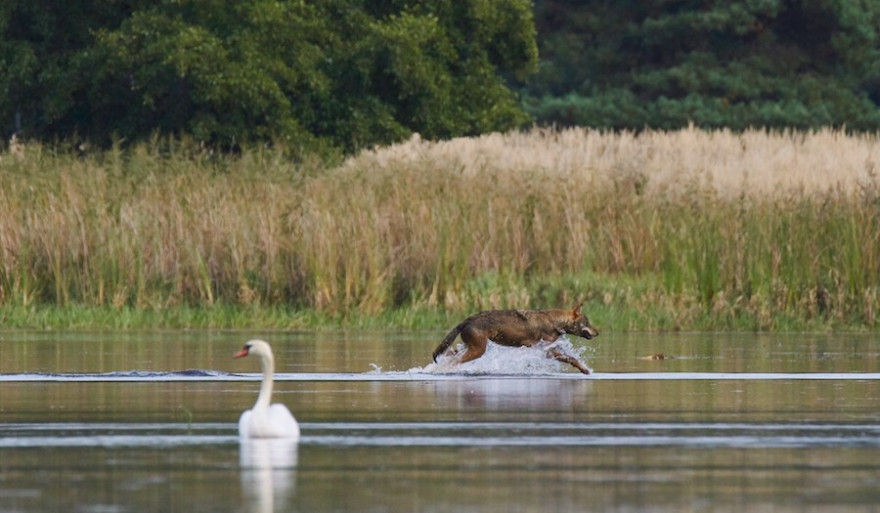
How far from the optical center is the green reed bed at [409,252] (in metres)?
20.1

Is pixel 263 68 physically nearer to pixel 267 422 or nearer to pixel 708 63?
pixel 708 63

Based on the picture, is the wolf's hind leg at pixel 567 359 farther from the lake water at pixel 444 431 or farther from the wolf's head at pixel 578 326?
the wolf's head at pixel 578 326

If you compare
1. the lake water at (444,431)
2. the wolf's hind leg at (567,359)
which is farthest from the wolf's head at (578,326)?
the wolf's hind leg at (567,359)

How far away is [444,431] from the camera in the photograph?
1074 centimetres

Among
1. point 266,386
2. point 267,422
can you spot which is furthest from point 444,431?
point 267,422

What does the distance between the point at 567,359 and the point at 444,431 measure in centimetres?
410

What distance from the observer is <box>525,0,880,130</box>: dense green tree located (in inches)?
2101

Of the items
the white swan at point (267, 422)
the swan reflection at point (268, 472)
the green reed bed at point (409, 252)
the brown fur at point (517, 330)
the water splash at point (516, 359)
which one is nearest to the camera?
the swan reflection at point (268, 472)

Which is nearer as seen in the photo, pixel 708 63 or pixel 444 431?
pixel 444 431

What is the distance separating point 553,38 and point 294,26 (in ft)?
76.9

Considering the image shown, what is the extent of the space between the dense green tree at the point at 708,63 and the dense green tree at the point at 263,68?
618 inches

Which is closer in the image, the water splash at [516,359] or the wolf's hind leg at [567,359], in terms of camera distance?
the wolf's hind leg at [567,359]

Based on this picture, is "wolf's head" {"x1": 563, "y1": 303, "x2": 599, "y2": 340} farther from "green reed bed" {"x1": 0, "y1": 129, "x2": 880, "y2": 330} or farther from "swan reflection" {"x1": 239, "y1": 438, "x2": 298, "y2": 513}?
"swan reflection" {"x1": 239, "y1": 438, "x2": 298, "y2": 513}

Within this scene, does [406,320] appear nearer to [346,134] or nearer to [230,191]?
[230,191]
